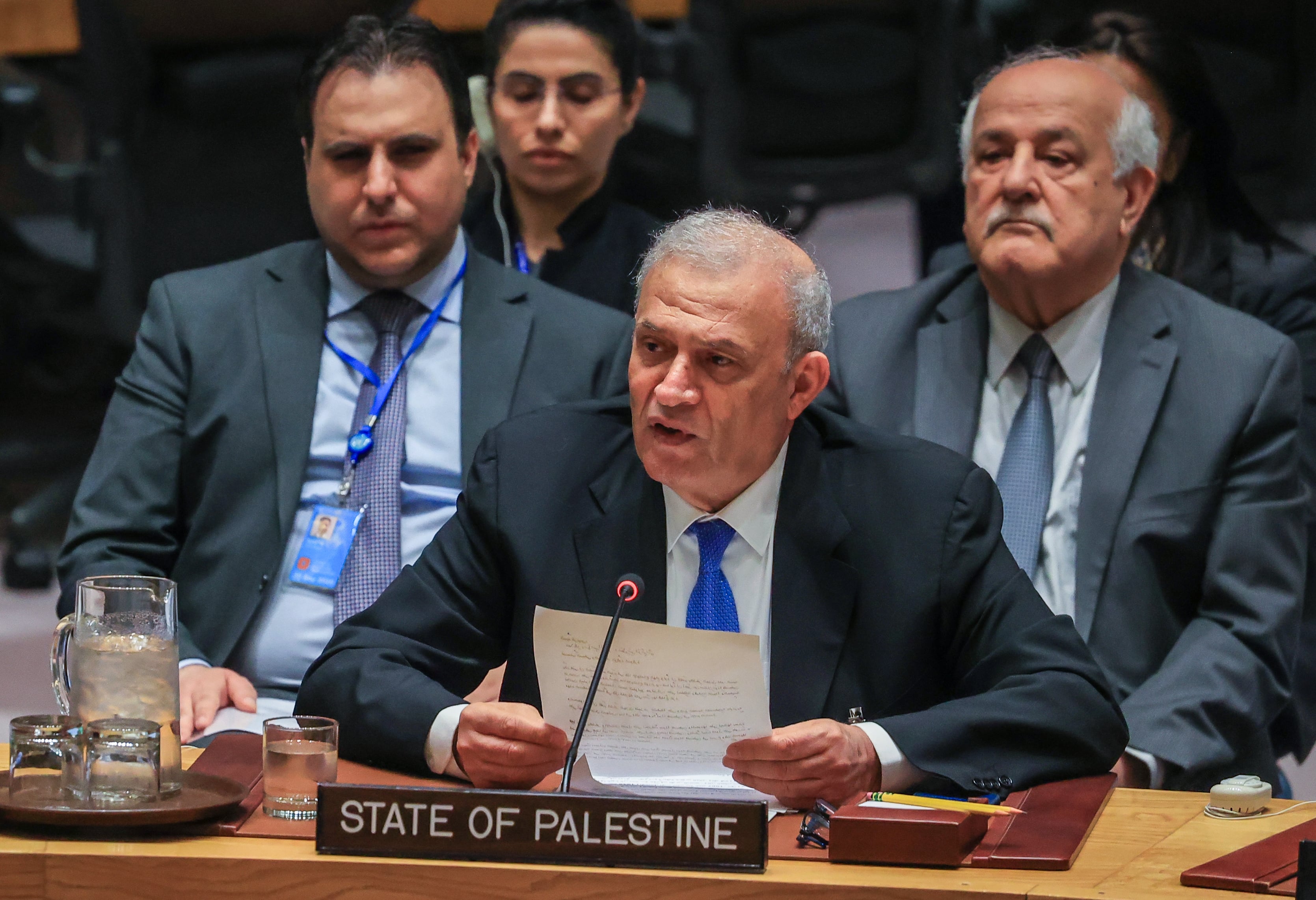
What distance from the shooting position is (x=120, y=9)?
4273 millimetres

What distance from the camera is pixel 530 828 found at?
1635 millimetres

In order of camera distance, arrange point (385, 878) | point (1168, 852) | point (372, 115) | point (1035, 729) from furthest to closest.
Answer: point (372, 115) < point (1035, 729) < point (1168, 852) < point (385, 878)

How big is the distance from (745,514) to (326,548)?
89 cm

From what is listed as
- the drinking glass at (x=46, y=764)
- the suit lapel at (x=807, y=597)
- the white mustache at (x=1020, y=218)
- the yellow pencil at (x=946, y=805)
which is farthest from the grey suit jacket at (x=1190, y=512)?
the drinking glass at (x=46, y=764)

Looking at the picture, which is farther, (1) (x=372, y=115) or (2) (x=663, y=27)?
(2) (x=663, y=27)

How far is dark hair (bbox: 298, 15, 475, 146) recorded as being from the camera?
302 cm

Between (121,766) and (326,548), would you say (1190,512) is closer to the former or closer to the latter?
(326,548)

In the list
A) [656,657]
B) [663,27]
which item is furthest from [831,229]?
[656,657]

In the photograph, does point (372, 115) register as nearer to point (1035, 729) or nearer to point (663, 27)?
point (663, 27)

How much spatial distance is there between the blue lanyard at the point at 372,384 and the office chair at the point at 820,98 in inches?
53.0

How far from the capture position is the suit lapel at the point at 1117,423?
280 centimetres

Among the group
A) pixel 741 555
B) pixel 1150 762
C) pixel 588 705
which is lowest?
pixel 1150 762

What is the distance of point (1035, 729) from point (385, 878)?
0.81 m

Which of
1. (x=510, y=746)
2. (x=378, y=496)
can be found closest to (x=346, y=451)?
(x=378, y=496)
